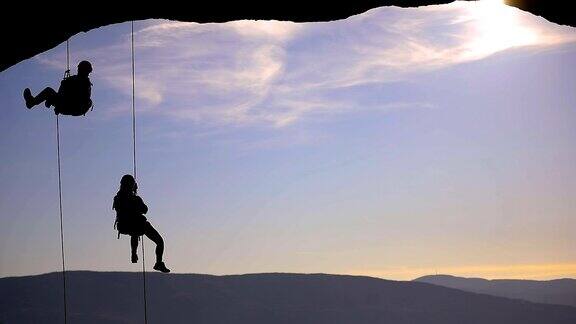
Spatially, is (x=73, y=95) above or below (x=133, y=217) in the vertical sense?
above

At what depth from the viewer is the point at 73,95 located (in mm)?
14320

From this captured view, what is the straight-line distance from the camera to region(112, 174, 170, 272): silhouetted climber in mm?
14352

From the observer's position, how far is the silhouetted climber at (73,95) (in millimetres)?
14305

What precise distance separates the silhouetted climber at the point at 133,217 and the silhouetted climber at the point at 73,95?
1715 millimetres

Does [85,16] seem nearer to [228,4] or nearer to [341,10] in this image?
[228,4]

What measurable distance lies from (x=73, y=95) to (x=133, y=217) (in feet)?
8.68

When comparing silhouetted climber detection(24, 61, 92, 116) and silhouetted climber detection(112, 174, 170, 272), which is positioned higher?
silhouetted climber detection(24, 61, 92, 116)

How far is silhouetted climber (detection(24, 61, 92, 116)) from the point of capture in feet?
46.9

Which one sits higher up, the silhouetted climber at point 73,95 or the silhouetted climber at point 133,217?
the silhouetted climber at point 73,95

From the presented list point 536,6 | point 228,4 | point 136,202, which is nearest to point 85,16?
point 228,4

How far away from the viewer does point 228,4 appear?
1538cm

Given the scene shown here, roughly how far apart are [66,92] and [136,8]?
242 cm

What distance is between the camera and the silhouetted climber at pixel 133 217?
47.1ft

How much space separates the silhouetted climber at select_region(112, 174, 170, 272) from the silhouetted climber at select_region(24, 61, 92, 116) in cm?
171
